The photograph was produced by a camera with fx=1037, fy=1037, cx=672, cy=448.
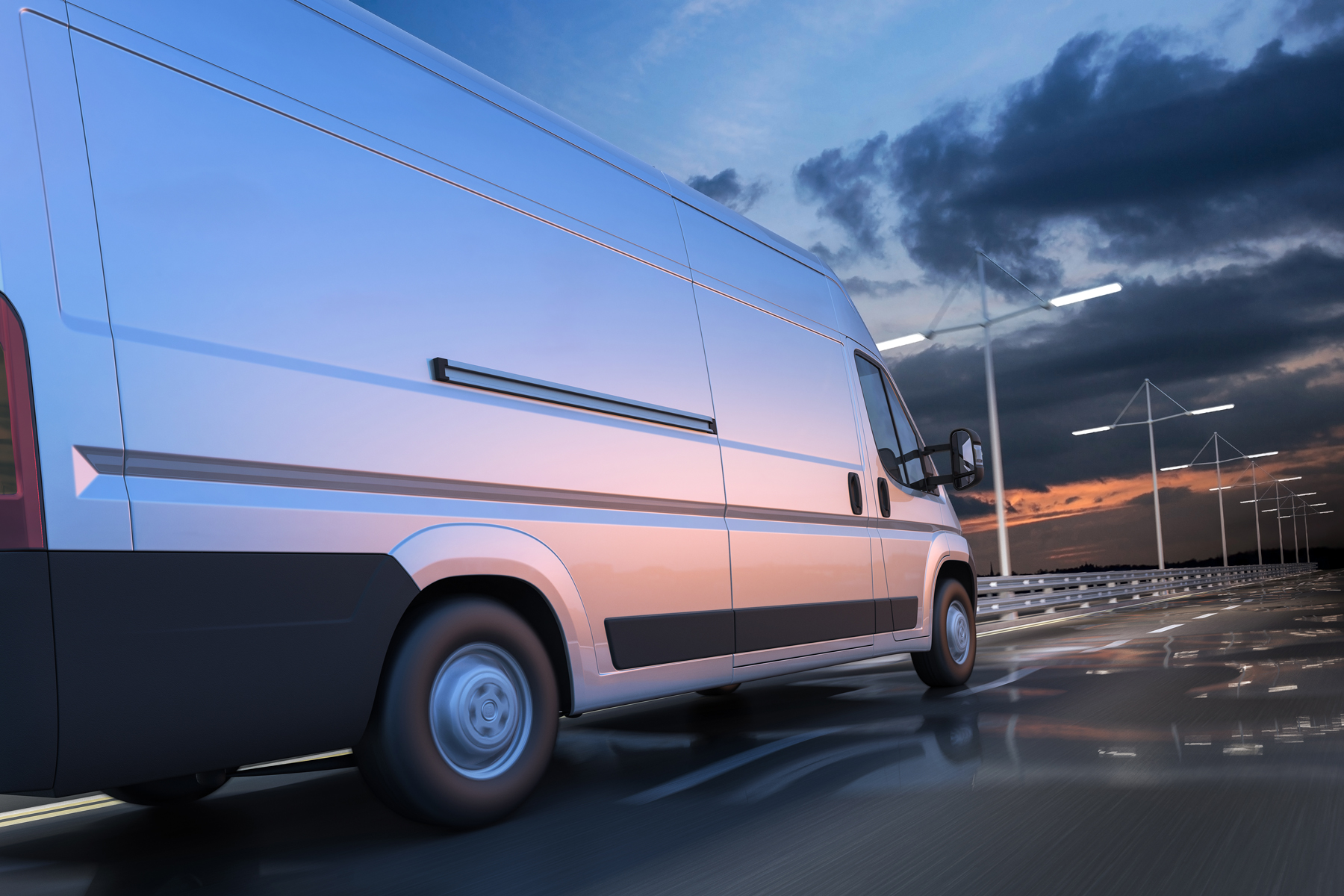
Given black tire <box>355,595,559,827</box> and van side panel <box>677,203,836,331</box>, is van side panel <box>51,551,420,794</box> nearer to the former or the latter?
black tire <box>355,595,559,827</box>

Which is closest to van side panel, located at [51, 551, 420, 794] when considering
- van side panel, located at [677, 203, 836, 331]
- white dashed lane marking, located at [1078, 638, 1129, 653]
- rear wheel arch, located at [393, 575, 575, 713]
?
rear wheel arch, located at [393, 575, 575, 713]

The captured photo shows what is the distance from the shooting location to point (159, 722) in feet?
8.81

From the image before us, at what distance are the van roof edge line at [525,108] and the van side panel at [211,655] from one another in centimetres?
193

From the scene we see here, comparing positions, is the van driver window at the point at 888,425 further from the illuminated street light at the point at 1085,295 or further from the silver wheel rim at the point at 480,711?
the illuminated street light at the point at 1085,295

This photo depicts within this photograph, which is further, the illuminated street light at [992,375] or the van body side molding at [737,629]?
the illuminated street light at [992,375]

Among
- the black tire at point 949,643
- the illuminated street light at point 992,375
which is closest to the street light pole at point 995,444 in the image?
the illuminated street light at point 992,375

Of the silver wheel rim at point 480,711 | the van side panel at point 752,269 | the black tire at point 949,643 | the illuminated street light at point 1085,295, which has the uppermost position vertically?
the illuminated street light at point 1085,295

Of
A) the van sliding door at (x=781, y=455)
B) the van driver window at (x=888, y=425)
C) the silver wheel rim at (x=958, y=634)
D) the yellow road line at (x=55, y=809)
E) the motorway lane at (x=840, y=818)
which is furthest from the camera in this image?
the silver wheel rim at (x=958, y=634)

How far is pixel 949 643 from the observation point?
740 centimetres

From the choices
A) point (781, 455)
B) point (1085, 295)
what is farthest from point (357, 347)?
point (1085, 295)

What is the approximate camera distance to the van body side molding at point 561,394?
365 centimetres

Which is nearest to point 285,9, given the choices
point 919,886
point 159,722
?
point 159,722

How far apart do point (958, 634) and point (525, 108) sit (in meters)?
5.02

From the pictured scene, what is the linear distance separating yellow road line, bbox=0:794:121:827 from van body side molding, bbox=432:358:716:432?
2.52m
